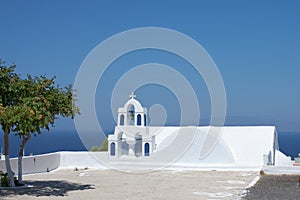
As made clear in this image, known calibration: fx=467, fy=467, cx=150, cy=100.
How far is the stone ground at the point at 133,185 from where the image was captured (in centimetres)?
1238

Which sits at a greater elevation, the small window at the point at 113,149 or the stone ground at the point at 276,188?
the small window at the point at 113,149

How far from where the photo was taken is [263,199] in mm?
11992

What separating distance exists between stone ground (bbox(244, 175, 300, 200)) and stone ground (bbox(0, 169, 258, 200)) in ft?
1.44

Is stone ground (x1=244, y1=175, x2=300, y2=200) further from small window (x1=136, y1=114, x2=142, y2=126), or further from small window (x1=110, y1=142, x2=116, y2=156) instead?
small window (x1=110, y1=142, x2=116, y2=156)

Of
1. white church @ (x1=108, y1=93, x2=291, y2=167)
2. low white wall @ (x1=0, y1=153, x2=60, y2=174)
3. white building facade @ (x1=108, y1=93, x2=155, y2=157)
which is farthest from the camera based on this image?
white building facade @ (x1=108, y1=93, x2=155, y2=157)

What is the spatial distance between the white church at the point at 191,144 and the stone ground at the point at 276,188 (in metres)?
3.69

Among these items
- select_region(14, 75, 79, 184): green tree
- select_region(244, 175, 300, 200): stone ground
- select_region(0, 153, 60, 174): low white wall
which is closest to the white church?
select_region(0, 153, 60, 174): low white wall

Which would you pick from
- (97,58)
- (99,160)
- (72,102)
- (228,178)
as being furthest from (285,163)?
(72,102)

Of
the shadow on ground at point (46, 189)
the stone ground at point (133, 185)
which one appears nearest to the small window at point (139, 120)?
the stone ground at point (133, 185)

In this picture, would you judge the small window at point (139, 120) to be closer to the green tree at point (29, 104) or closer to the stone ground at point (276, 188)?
the stone ground at point (276, 188)

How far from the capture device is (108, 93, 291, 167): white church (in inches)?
850

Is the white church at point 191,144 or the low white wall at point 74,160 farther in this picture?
the white church at point 191,144

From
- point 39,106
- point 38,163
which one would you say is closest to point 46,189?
point 39,106

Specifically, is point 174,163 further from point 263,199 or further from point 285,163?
point 263,199
